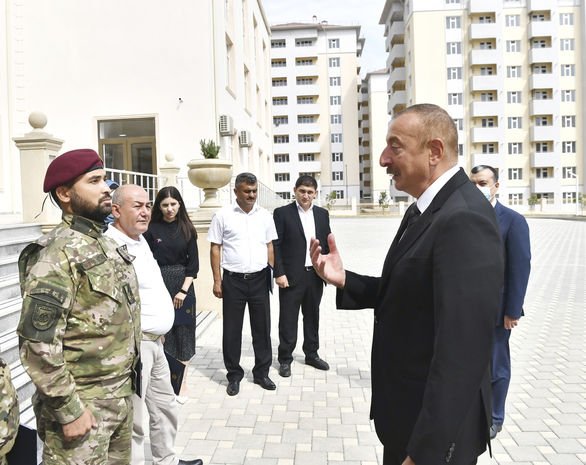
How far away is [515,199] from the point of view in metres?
55.1

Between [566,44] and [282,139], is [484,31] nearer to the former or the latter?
[566,44]

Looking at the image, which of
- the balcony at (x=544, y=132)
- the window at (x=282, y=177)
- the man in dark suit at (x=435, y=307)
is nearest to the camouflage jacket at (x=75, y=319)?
the man in dark suit at (x=435, y=307)

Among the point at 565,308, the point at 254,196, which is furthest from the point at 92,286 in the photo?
the point at 565,308

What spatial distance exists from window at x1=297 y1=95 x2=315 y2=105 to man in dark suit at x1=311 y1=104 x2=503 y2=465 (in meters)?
69.5

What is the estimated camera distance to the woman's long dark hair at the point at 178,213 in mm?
4645

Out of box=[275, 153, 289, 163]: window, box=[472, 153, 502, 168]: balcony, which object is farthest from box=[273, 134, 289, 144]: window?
box=[472, 153, 502, 168]: balcony

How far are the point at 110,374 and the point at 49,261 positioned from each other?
581 mm

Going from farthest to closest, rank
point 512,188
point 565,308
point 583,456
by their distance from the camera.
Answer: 1. point 512,188
2. point 565,308
3. point 583,456

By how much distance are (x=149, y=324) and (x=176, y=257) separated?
1.82 meters

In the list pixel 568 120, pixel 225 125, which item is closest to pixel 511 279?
pixel 225 125

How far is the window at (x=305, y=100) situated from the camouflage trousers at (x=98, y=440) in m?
69.4

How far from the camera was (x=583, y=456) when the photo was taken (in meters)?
3.53

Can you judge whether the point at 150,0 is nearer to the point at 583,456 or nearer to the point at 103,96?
the point at 103,96

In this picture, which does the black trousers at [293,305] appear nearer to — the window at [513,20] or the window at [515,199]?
the window at [515,199]
